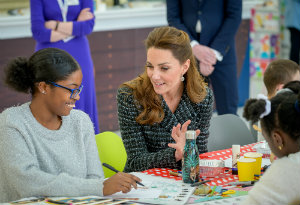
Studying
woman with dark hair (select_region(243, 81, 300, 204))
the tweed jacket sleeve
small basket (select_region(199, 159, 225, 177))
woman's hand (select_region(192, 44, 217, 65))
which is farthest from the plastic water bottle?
woman's hand (select_region(192, 44, 217, 65))

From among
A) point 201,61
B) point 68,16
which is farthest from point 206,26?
point 68,16

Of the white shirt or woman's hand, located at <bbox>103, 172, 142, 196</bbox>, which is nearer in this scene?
the white shirt

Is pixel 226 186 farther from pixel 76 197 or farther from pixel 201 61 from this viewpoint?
pixel 201 61

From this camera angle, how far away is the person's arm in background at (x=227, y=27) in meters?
4.26

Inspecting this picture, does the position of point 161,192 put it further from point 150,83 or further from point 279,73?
point 279,73

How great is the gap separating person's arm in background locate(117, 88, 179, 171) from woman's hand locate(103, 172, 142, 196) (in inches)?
20.6

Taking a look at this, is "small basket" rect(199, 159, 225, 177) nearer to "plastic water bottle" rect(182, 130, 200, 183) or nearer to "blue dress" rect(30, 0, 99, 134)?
"plastic water bottle" rect(182, 130, 200, 183)

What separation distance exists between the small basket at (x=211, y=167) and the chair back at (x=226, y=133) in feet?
2.15

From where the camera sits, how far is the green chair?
2.68 metres

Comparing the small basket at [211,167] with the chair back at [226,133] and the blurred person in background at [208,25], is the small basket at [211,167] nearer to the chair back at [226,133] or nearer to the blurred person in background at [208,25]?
the chair back at [226,133]

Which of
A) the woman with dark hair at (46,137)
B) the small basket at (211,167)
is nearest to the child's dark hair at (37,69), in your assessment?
the woman with dark hair at (46,137)

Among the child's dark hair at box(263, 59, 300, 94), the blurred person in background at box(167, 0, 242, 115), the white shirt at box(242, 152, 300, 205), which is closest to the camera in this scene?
the white shirt at box(242, 152, 300, 205)

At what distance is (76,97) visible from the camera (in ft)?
7.38

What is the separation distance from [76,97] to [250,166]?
32.5 inches
